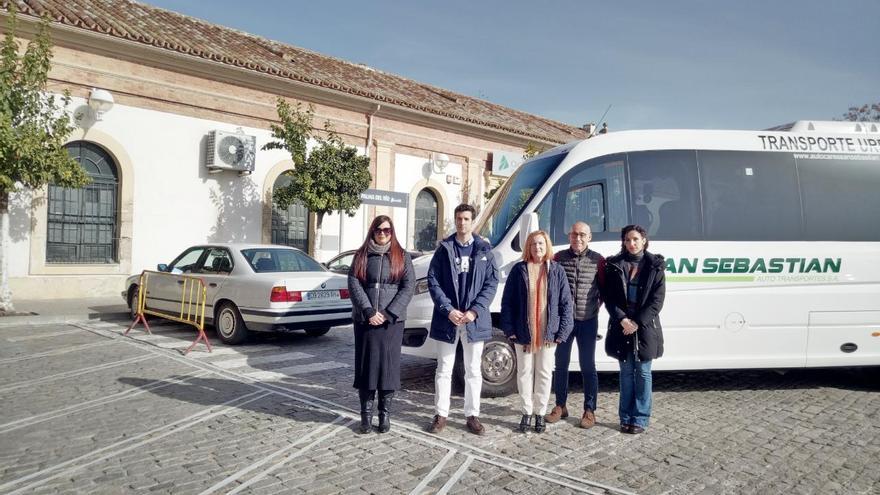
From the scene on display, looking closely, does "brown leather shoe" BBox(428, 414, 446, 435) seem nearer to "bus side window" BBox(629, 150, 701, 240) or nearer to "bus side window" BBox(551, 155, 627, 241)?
"bus side window" BBox(551, 155, 627, 241)

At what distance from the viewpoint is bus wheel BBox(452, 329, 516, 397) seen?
6.19 meters

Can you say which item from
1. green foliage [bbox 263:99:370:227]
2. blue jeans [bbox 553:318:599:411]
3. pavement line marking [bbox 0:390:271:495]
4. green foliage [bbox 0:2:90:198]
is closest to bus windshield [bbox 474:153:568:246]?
blue jeans [bbox 553:318:599:411]

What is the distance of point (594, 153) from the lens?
6.43 m

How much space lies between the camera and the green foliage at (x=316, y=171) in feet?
53.1

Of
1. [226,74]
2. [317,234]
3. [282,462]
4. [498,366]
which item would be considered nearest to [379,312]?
[282,462]

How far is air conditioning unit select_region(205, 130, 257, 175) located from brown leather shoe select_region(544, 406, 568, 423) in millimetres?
12851

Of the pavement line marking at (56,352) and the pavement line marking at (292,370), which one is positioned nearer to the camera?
the pavement line marking at (292,370)

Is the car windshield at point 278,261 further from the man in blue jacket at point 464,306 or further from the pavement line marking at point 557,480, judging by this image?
the pavement line marking at point 557,480

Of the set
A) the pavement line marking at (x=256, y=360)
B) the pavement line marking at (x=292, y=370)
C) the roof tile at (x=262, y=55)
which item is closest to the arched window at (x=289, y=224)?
the roof tile at (x=262, y=55)

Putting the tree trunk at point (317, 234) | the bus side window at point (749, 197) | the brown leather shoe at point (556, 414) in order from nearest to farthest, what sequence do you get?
the brown leather shoe at point (556, 414), the bus side window at point (749, 197), the tree trunk at point (317, 234)

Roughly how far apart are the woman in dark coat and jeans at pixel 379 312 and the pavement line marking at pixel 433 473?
749 millimetres

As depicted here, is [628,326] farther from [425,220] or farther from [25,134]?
[425,220]

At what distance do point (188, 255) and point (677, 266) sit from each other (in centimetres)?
812

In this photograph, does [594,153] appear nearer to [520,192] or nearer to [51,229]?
[520,192]
